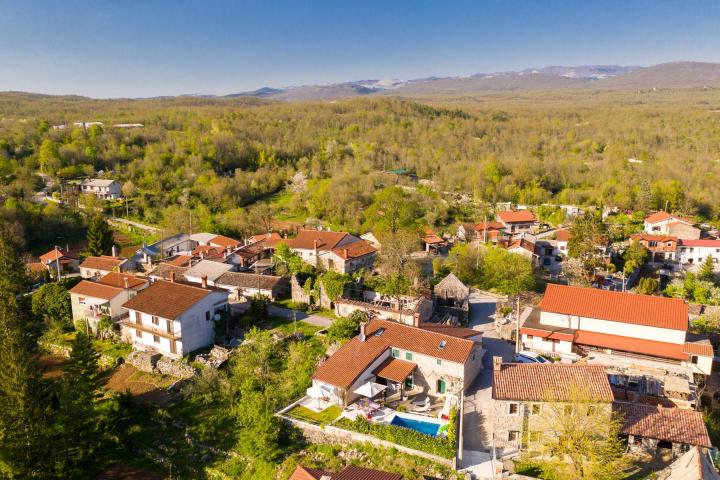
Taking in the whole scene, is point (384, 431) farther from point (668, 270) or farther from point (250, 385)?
point (668, 270)

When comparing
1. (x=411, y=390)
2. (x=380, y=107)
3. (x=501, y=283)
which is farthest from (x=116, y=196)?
(x=380, y=107)

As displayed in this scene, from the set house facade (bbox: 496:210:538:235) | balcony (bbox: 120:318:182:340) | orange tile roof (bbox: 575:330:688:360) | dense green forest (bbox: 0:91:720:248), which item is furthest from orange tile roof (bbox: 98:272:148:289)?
house facade (bbox: 496:210:538:235)

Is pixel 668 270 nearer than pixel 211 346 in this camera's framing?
No

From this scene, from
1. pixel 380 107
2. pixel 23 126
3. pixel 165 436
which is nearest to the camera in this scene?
pixel 165 436

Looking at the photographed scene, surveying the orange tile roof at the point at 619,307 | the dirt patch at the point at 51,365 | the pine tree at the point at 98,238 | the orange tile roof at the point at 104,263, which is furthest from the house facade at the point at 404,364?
the pine tree at the point at 98,238

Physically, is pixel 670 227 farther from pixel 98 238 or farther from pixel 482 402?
pixel 98 238

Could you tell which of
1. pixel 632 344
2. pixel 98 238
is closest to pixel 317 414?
pixel 632 344
